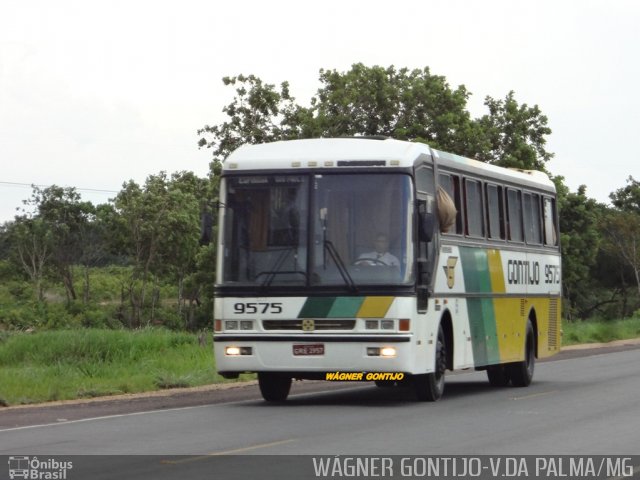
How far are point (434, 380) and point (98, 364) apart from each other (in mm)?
9109

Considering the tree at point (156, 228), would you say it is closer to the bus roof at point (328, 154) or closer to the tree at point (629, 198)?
the tree at point (629, 198)

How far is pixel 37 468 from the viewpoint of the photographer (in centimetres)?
1105

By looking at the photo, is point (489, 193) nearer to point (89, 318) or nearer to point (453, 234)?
point (453, 234)

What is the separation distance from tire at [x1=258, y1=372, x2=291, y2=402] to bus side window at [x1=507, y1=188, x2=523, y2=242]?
517 centimetres

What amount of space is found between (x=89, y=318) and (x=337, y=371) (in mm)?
52489

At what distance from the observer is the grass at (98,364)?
827 inches

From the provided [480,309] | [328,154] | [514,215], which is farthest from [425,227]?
[514,215]

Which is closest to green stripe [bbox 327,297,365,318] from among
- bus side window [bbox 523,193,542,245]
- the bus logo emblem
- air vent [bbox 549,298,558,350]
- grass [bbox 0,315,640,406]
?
the bus logo emblem

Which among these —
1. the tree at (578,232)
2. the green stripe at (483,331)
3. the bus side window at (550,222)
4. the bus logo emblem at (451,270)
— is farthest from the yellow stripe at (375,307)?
the tree at (578,232)

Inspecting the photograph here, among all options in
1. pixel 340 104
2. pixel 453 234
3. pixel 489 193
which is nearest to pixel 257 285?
pixel 453 234

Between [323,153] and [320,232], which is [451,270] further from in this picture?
[323,153]

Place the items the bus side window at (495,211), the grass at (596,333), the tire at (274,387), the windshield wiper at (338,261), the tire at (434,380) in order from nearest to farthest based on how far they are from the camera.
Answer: the windshield wiper at (338,261) → the tire at (434,380) → the tire at (274,387) → the bus side window at (495,211) → the grass at (596,333)

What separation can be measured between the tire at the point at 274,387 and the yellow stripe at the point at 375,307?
195cm

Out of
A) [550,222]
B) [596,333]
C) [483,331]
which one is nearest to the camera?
[483,331]
